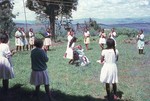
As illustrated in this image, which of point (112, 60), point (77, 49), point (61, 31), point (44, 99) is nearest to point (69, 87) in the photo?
point (44, 99)

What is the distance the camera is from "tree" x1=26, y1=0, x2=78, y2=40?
44812 millimetres

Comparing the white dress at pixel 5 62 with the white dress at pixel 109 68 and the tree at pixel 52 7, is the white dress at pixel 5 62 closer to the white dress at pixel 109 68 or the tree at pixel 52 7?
the white dress at pixel 109 68

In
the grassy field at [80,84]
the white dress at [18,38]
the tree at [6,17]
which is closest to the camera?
the grassy field at [80,84]

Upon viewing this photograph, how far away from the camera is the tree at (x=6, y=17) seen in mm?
43044

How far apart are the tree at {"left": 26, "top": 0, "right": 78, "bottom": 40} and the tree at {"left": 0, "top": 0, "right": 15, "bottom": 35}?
3.11 m

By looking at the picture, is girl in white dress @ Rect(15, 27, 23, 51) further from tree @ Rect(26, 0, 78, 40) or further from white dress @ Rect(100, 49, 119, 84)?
tree @ Rect(26, 0, 78, 40)

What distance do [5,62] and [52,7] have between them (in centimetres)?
3517

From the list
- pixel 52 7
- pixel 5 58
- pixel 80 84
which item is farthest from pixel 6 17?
pixel 5 58

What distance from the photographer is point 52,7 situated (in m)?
45.1

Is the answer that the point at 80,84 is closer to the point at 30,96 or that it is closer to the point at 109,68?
the point at 30,96

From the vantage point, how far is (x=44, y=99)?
10.5m

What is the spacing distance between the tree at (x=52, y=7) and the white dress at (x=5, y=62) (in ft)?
113

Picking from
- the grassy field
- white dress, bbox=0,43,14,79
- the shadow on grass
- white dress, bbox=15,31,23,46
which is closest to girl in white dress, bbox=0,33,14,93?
white dress, bbox=0,43,14,79

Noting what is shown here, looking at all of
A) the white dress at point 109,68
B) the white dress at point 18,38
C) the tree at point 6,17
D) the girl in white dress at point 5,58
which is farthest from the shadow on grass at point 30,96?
the tree at point 6,17
